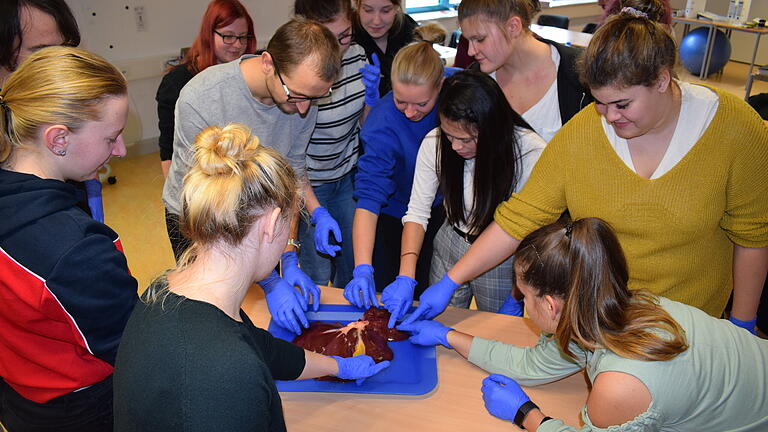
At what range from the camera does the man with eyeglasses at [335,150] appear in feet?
6.49

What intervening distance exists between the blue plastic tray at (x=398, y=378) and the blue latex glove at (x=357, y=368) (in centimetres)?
2

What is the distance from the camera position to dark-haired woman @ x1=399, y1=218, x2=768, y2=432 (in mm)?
1048

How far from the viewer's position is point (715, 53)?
633cm

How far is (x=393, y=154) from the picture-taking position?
6.14ft

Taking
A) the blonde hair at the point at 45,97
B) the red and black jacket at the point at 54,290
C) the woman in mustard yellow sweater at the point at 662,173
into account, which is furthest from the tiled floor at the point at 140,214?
the woman in mustard yellow sweater at the point at 662,173

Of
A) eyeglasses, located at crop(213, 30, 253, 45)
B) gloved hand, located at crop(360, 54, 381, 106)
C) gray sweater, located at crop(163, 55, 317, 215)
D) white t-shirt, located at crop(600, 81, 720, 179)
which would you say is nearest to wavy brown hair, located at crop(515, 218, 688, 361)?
white t-shirt, located at crop(600, 81, 720, 179)

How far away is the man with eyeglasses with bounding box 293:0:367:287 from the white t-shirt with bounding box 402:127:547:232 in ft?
0.90

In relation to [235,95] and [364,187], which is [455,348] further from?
[235,95]

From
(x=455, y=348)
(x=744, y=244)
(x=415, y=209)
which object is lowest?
(x=455, y=348)

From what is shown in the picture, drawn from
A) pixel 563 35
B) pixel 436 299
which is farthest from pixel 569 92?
pixel 563 35

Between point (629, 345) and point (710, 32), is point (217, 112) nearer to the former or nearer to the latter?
point (629, 345)

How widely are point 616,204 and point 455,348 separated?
20.5 inches

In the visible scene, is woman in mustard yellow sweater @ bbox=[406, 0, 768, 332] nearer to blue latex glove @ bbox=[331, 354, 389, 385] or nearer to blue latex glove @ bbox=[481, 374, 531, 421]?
blue latex glove @ bbox=[481, 374, 531, 421]

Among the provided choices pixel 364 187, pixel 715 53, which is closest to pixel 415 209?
pixel 364 187
